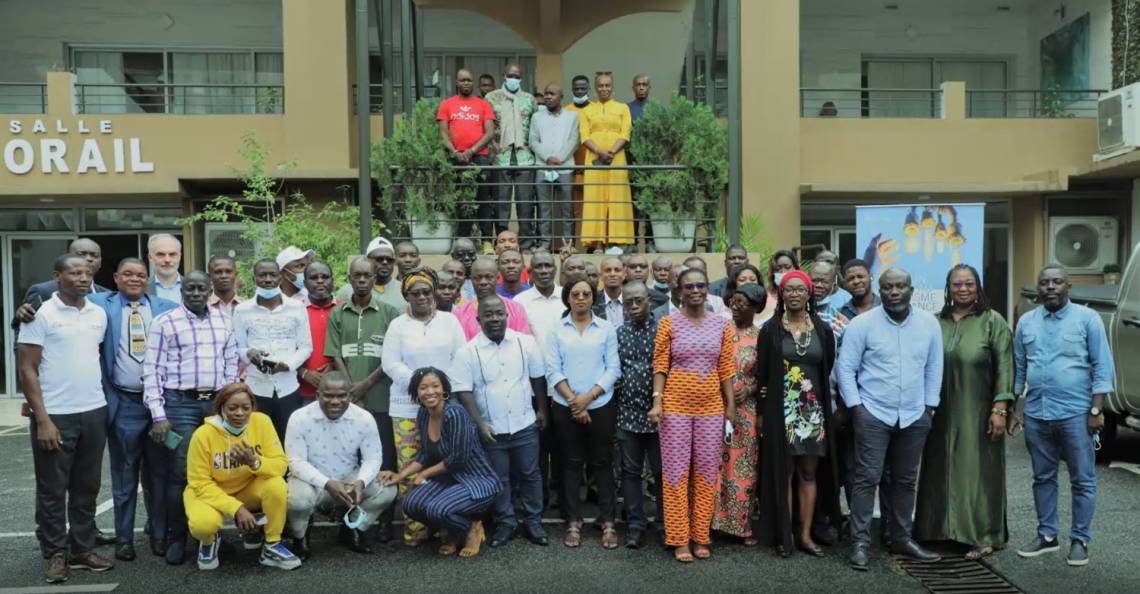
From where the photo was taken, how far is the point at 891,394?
6133 millimetres

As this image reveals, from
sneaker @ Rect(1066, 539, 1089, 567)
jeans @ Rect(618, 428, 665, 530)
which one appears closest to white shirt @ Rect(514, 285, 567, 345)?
jeans @ Rect(618, 428, 665, 530)

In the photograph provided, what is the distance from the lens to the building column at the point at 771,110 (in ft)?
45.4

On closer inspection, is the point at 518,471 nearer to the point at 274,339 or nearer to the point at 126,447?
the point at 274,339

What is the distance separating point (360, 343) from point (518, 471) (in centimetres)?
136

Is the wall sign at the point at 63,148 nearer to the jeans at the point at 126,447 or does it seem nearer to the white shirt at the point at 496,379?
the jeans at the point at 126,447

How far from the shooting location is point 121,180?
13.8 metres

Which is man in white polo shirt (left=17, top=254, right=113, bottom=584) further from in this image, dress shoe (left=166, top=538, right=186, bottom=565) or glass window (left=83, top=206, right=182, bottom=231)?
glass window (left=83, top=206, right=182, bottom=231)

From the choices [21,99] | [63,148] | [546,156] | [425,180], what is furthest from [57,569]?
[21,99]

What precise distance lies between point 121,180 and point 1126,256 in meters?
14.2

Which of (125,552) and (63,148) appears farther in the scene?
(63,148)

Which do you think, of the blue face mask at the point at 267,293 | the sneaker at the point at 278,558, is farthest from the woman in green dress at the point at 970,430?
the blue face mask at the point at 267,293

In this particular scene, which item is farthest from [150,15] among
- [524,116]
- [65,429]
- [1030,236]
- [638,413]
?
[1030,236]

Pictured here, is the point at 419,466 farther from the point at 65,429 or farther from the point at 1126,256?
the point at 1126,256

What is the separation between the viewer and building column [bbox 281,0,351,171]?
13.6 metres
